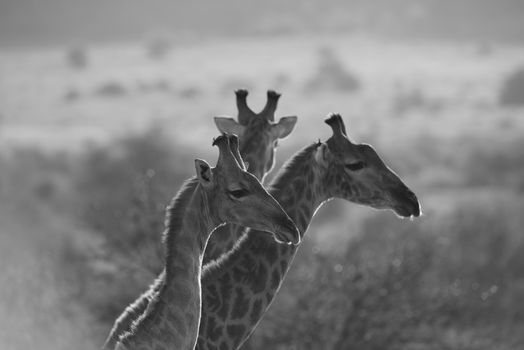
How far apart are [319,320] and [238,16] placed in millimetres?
95446

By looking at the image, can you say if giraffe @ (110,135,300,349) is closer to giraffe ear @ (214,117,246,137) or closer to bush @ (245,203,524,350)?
giraffe ear @ (214,117,246,137)

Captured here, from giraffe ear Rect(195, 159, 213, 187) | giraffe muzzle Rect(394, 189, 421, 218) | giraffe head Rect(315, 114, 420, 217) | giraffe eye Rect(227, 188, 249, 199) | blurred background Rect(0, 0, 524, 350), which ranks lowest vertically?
giraffe eye Rect(227, 188, 249, 199)

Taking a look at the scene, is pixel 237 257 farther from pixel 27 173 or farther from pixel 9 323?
pixel 27 173

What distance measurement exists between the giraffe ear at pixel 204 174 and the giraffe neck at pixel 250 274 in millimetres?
1286

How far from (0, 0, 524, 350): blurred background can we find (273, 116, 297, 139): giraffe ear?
4672 mm

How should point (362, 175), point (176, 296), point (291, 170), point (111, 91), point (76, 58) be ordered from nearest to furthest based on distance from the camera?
point (176, 296) → point (362, 175) → point (291, 170) → point (111, 91) → point (76, 58)

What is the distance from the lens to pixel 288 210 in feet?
25.9

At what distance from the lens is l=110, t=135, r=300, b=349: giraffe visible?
624 cm

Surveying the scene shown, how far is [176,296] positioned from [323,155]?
219cm

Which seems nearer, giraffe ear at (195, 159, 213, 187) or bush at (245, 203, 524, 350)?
giraffe ear at (195, 159, 213, 187)

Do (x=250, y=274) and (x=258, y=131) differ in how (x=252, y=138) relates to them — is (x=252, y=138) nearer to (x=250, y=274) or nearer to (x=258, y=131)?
(x=258, y=131)

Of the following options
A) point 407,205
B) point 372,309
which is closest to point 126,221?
point 372,309

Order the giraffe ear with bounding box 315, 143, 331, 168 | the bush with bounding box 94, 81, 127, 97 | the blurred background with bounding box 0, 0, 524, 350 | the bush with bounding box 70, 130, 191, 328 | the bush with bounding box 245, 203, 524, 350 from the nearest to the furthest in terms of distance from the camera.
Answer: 1. the giraffe ear with bounding box 315, 143, 331, 168
2. the bush with bounding box 70, 130, 191, 328
3. the bush with bounding box 245, 203, 524, 350
4. the blurred background with bounding box 0, 0, 524, 350
5. the bush with bounding box 94, 81, 127, 97

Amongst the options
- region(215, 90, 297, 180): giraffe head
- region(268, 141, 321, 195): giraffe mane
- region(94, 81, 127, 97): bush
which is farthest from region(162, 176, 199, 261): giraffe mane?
region(94, 81, 127, 97): bush
